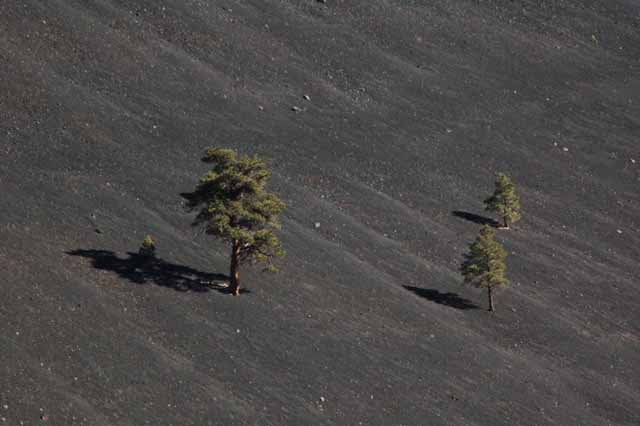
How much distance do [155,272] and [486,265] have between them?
11.9 m

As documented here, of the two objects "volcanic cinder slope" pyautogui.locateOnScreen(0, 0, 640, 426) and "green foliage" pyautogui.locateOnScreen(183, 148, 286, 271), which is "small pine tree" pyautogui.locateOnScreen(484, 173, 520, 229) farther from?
"green foliage" pyautogui.locateOnScreen(183, 148, 286, 271)

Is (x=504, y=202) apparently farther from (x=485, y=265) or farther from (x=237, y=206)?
(x=237, y=206)

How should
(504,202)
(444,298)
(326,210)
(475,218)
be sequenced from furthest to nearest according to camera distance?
(475,218) < (504,202) < (326,210) < (444,298)

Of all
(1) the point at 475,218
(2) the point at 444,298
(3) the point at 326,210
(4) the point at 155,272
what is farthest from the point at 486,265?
(4) the point at 155,272

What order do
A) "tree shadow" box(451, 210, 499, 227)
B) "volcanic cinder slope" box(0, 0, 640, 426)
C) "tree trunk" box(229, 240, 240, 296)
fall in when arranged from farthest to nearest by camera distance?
"tree shadow" box(451, 210, 499, 227)
"tree trunk" box(229, 240, 240, 296)
"volcanic cinder slope" box(0, 0, 640, 426)

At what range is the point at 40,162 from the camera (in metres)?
47.7

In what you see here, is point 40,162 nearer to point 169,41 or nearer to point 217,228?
point 217,228

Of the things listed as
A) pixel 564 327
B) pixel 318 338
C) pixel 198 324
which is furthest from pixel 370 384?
pixel 564 327

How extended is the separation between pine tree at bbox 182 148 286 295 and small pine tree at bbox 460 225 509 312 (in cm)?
782

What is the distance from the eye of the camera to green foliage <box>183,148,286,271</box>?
41.8m

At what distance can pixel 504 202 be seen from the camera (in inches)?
2085

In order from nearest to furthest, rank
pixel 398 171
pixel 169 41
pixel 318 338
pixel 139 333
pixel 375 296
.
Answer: pixel 139 333 → pixel 318 338 → pixel 375 296 → pixel 398 171 → pixel 169 41

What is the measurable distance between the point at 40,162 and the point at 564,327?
64.0ft

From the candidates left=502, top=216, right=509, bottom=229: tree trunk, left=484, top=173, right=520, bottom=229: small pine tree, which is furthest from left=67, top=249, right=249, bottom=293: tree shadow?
left=502, top=216, right=509, bottom=229: tree trunk
